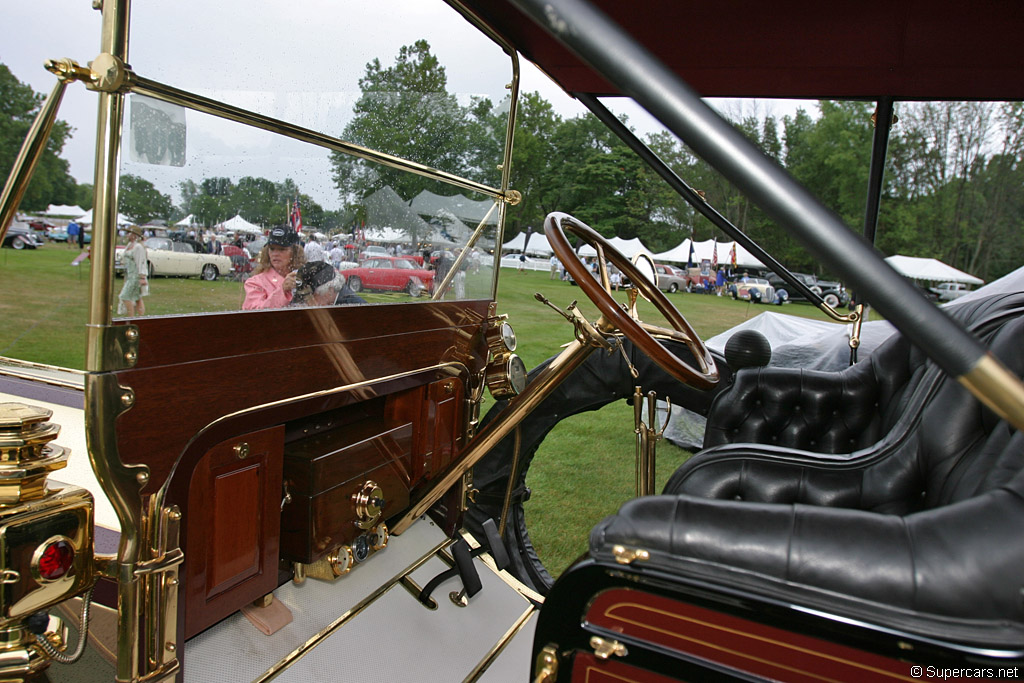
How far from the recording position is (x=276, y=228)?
132 cm

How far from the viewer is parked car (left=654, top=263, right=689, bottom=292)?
1242cm

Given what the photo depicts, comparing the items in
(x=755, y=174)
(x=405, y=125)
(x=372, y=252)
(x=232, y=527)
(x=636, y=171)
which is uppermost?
(x=636, y=171)

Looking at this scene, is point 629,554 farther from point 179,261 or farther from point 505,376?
point 505,376

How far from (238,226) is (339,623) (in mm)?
964

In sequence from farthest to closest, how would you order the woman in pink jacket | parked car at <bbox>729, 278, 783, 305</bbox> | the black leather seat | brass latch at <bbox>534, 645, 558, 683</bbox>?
parked car at <bbox>729, 278, 783, 305</bbox>
the woman in pink jacket
brass latch at <bbox>534, 645, 558, 683</bbox>
the black leather seat

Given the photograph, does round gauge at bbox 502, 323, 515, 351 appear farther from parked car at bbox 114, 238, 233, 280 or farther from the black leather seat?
parked car at bbox 114, 238, 233, 280

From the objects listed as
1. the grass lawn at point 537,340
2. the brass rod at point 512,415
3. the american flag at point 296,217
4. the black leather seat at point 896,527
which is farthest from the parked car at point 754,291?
the american flag at point 296,217

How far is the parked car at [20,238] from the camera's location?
109cm

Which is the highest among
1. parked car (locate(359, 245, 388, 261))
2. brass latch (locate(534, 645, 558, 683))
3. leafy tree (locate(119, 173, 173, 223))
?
leafy tree (locate(119, 173, 173, 223))

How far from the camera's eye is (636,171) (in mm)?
11461

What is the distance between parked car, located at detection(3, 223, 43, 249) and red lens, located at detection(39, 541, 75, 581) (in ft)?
1.63

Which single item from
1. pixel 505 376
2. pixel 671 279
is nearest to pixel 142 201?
pixel 505 376

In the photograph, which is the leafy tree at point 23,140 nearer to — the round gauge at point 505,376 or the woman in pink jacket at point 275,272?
the woman in pink jacket at point 275,272

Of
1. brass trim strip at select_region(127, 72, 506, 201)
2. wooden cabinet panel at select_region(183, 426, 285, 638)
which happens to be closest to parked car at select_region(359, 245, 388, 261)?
brass trim strip at select_region(127, 72, 506, 201)
